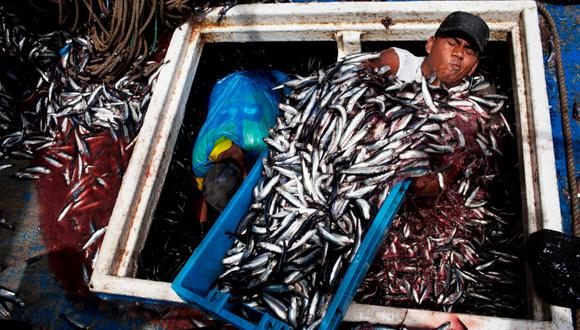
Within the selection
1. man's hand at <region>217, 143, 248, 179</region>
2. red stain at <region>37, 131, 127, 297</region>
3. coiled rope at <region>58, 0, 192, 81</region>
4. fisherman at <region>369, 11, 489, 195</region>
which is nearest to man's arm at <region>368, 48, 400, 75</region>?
fisherman at <region>369, 11, 489, 195</region>

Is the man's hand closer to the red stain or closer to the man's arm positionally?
the red stain

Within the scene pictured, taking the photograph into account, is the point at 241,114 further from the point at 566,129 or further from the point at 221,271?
the point at 566,129

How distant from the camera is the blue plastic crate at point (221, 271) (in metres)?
3.12

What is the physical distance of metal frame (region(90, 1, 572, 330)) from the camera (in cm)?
345

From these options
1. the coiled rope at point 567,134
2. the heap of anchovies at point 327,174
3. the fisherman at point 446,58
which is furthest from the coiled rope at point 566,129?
the fisherman at point 446,58

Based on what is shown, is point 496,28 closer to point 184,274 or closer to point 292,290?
point 292,290

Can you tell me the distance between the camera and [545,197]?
356 cm

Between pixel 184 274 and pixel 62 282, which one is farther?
pixel 62 282

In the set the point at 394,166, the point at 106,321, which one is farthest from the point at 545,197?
the point at 106,321

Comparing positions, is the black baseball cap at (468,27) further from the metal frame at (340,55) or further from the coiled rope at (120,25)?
the coiled rope at (120,25)

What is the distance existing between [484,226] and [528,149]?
2.80 feet

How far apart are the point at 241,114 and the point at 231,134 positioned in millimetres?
295

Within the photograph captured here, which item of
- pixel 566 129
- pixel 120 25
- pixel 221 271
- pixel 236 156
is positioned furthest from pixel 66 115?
pixel 566 129

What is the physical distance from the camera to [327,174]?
3658 millimetres
